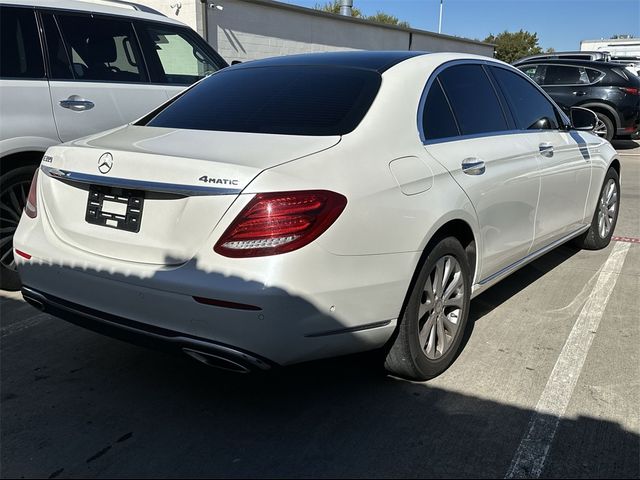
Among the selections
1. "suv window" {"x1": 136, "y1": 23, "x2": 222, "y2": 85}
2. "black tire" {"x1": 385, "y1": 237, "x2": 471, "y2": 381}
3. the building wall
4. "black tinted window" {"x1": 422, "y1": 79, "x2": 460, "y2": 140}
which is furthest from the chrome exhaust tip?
the building wall

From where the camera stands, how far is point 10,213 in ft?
14.6

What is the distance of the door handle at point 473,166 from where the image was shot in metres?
3.34

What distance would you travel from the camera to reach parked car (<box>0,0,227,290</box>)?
437 cm

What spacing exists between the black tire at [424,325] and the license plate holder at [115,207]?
1310mm

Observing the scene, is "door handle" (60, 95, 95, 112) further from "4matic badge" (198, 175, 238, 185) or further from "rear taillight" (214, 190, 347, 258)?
"rear taillight" (214, 190, 347, 258)

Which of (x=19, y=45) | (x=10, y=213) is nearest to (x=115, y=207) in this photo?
(x=10, y=213)

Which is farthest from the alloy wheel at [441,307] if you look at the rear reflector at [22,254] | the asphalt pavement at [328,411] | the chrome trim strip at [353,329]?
the rear reflector at [22,254]

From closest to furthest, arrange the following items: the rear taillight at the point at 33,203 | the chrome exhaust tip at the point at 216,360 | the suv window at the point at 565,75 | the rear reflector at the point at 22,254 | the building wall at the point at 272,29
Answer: the chrome exhaust tip at the point at 216,360 → the rear reflector at the point at 22,254 → the rear taillight at the point at 33,203 → the suv window at the point at 565,75 → the building wall at the point at 272,29

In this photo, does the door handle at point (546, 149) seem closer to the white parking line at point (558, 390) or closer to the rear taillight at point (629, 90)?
the white parking line at point (558, 390)

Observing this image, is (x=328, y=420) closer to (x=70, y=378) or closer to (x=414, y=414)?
(x=414, y=414)

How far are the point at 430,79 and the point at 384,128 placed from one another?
0.66 meters

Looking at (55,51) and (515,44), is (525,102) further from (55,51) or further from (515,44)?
(515,44)

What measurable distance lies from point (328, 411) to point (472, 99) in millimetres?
2072

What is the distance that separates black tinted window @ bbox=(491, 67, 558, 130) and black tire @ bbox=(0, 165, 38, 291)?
3.38m
